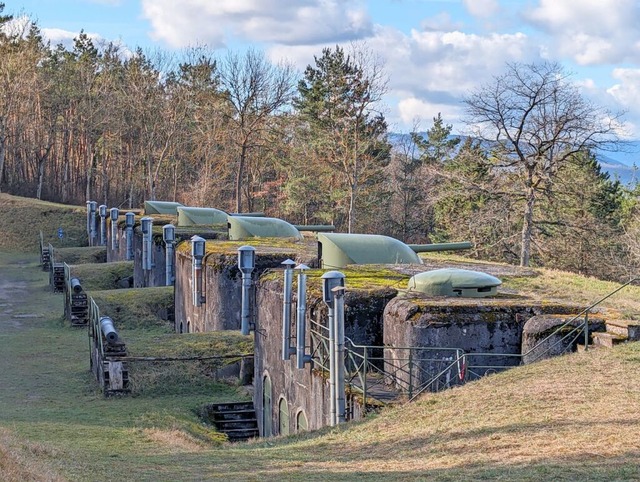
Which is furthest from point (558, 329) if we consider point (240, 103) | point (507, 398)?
point (240, 103)

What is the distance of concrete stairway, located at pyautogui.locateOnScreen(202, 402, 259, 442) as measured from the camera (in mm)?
20156

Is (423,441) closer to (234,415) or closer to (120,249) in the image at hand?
(234,415)

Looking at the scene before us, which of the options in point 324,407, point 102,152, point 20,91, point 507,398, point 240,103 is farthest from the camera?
point 102,152

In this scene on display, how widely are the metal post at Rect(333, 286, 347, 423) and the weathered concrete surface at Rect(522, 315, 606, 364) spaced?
2.79m

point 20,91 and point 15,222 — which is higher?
point 20,91

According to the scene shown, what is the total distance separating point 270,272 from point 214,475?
10.4 metres

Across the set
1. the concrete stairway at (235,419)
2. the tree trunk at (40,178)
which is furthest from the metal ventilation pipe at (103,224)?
the concrete stairway at (235,419)

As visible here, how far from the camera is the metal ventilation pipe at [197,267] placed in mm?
26781

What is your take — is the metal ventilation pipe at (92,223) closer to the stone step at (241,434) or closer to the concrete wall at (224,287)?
the concrete wall at (224,287)

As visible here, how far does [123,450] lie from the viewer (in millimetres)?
14203

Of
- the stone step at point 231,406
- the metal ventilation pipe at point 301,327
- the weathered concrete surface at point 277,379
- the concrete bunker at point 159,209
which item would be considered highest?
the concrete bunker at point 159,209

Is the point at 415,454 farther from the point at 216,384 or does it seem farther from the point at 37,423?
the point at 216,384

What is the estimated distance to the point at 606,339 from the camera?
14.5 m

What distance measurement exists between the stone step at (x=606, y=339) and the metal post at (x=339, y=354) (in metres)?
3.89
